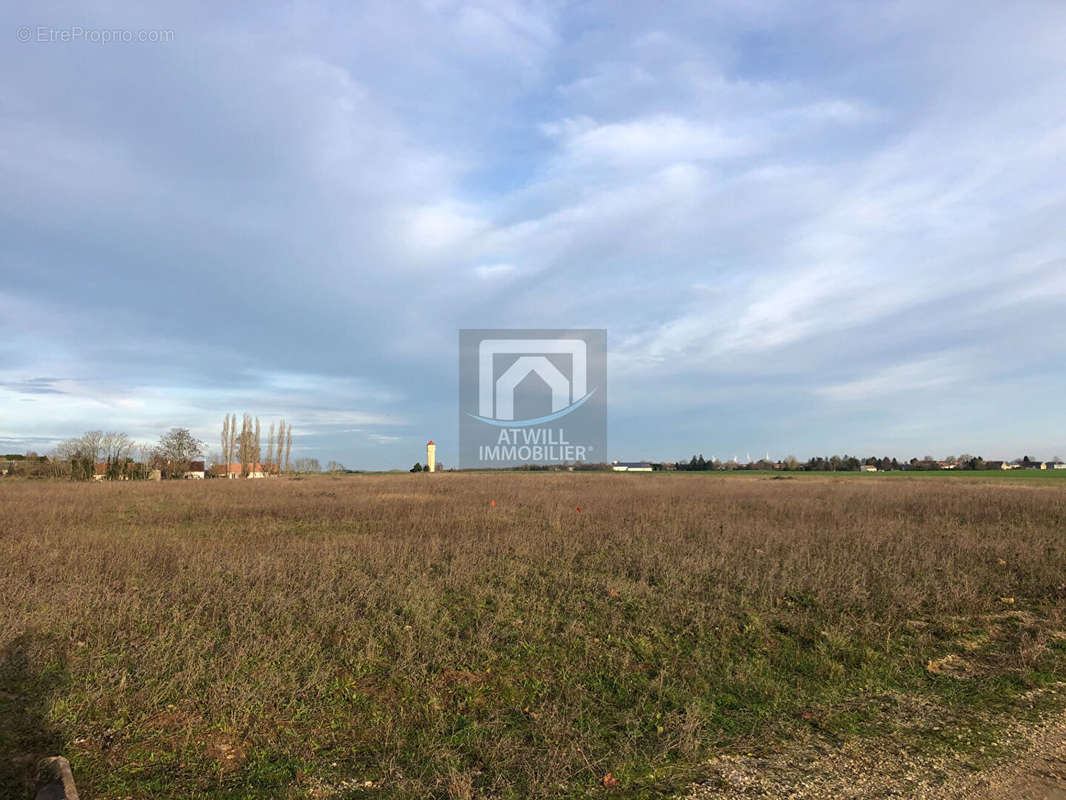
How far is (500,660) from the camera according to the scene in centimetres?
550

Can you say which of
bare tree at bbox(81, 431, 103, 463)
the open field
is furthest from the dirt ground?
bare tree at bbox(81, 431, 103, 463)

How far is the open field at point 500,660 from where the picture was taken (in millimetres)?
3723

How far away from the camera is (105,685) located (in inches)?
181

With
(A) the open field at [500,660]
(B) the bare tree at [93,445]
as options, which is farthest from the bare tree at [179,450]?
(A) the open field at [500,660]

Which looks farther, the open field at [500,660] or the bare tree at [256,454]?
the bare tree at [256,454]

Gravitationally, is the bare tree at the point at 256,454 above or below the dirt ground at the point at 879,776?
above

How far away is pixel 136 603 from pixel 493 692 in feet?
14.7

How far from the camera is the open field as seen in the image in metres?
3.72

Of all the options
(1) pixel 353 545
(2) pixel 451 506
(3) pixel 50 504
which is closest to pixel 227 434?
(3) pixel 50 504


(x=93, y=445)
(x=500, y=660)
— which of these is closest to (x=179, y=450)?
(x=93, y=445)

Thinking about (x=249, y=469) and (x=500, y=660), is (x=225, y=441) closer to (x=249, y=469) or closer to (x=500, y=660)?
(x=249, y=469)

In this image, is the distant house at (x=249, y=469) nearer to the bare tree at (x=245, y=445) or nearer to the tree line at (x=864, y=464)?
the bare tree at (x=245, y=445)

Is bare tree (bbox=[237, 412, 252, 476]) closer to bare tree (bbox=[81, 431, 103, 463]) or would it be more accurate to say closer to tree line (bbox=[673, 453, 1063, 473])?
bare tree (bbox=[81, 431, 103, 463])

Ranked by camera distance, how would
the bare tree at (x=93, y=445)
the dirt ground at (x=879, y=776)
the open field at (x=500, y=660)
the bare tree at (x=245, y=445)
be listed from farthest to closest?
the bare tree at (x=245, y=445) < the bare tree at (x=93, y=445) < the open field at (x=500, y=660) < the dirt ground at (x=879, y=776)
